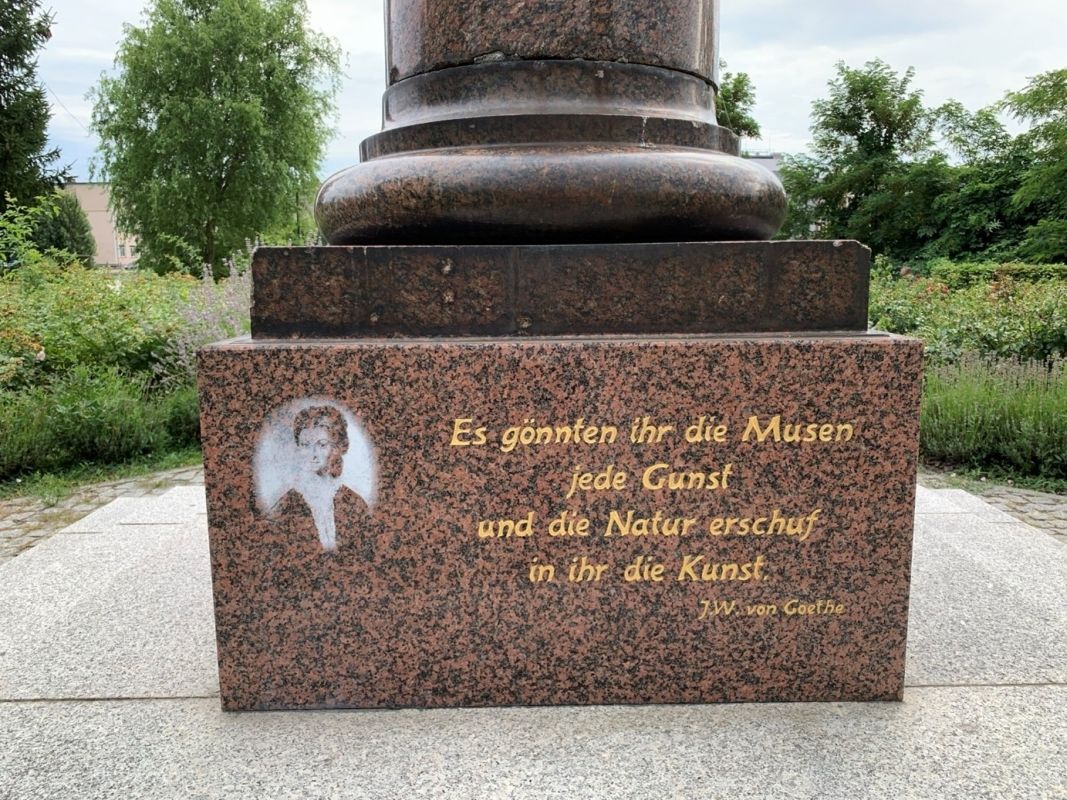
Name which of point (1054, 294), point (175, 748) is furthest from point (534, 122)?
point (1054, 294)

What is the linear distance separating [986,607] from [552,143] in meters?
2.35

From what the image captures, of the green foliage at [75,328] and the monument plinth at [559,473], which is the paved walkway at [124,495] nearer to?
the green foliage at [75,328]

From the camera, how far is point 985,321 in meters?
9.65

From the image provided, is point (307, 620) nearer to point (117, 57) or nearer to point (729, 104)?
point (729, 104)

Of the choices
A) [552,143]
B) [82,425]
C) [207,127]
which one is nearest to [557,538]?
[552,143]

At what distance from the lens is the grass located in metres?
6.01

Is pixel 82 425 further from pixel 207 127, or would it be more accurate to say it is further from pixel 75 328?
pixel 207 127

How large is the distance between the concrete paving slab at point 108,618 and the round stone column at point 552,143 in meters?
1.52

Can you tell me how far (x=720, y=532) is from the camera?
249 centimetres

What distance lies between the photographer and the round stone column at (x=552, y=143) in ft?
8.74

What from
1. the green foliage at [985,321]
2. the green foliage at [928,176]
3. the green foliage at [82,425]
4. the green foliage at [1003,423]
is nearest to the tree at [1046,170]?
the green foliage at [928,176]

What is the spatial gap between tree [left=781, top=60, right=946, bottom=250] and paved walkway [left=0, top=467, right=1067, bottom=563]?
29278 millimetres

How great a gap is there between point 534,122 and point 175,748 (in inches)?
82.7

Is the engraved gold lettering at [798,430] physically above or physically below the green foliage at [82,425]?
above
